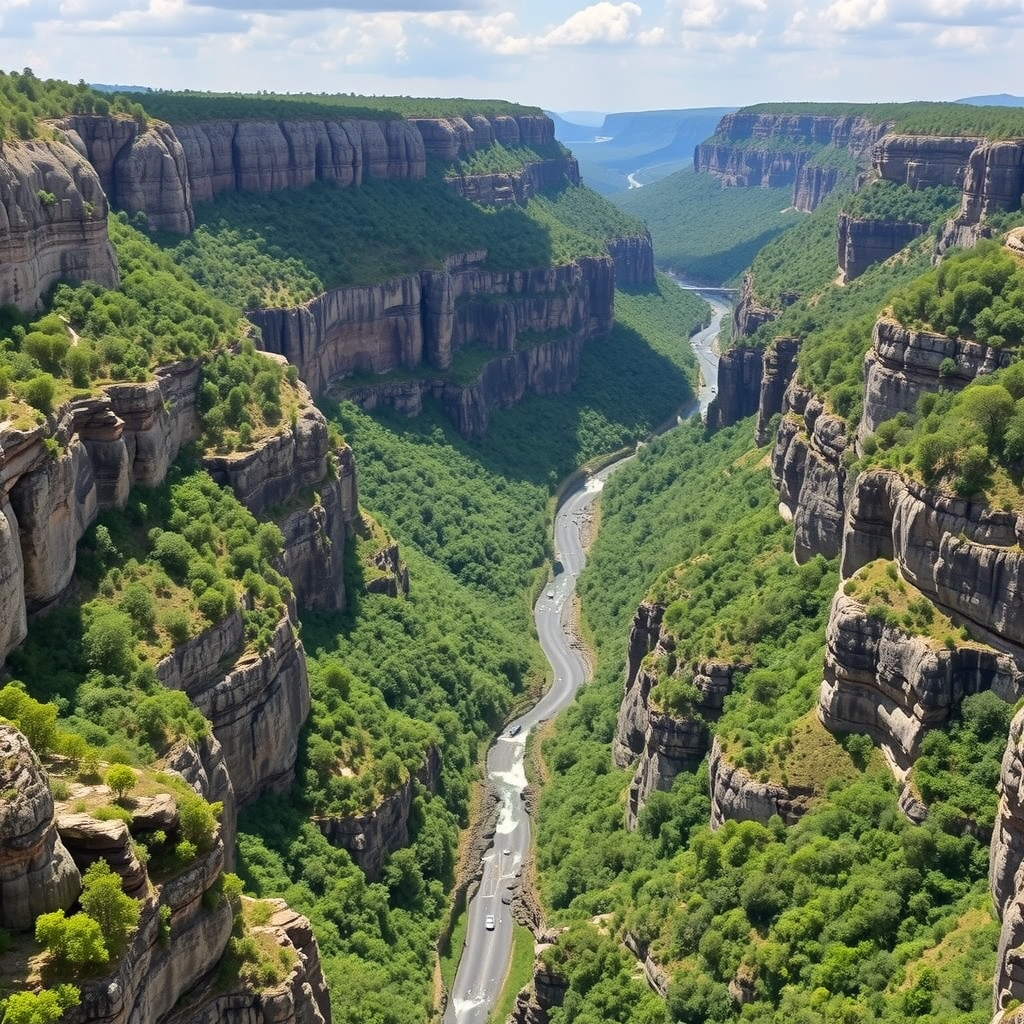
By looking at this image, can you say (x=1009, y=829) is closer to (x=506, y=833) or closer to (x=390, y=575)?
(x=506, y=833)

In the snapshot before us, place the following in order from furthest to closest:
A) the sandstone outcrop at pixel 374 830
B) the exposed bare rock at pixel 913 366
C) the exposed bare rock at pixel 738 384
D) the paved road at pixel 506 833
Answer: the exposed bare rock at pixel 738 384
the sandstone outcrop at pixel 374 830
the paved road at pixel 506 833
the exposed bare rock at pixel 913 366

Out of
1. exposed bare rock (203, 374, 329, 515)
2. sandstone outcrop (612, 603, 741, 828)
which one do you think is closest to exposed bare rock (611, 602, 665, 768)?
sandstone outcrop (612, 603, 741, 828)

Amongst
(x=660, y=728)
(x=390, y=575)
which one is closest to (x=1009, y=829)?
(x=660, y=728)

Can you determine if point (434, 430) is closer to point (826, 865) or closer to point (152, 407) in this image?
point (152, 407)

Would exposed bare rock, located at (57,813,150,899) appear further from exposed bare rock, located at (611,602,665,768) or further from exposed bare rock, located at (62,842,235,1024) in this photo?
exposed bare rock, located at (611,602,665,768)

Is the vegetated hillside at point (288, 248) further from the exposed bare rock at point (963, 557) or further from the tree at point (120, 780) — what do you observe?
the tree at point (120, 780)

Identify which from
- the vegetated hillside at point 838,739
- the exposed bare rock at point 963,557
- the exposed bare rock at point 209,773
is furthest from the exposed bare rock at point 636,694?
the exposed bare rock at point 209,773
